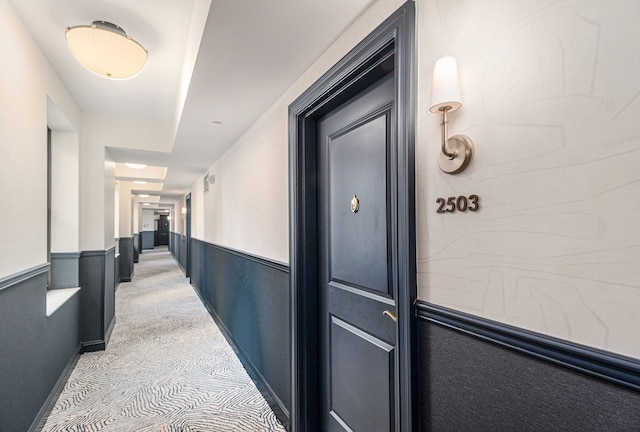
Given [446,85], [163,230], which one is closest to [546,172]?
[446,85]

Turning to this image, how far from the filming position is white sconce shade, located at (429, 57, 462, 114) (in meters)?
0.95

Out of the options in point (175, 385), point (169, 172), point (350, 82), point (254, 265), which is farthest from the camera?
point (169, 172)

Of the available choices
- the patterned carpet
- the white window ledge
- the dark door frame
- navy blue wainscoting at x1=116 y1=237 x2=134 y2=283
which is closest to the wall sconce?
the dark door frame

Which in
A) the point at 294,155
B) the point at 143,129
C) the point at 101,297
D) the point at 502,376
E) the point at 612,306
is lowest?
the point at 101,297

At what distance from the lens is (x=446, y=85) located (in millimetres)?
953

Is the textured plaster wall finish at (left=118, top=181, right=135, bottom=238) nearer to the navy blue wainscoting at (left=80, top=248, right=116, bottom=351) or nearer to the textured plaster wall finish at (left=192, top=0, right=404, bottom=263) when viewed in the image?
the navy blue wainscoting at (left=80, top=248, right=116, bottom=351)

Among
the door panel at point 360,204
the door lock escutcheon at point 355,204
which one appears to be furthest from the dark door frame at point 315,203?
the door lock escutcheon at point 355,204

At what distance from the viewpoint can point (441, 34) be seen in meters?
1.04

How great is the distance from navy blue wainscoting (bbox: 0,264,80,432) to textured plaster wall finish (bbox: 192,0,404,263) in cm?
154

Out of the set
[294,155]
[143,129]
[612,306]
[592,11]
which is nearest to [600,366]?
[612,306]

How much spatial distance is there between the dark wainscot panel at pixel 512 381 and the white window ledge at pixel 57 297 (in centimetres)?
287

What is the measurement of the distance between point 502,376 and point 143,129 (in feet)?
14.6

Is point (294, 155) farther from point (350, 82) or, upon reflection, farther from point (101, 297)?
point (101, 297)

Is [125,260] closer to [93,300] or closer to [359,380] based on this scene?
[93,300]
